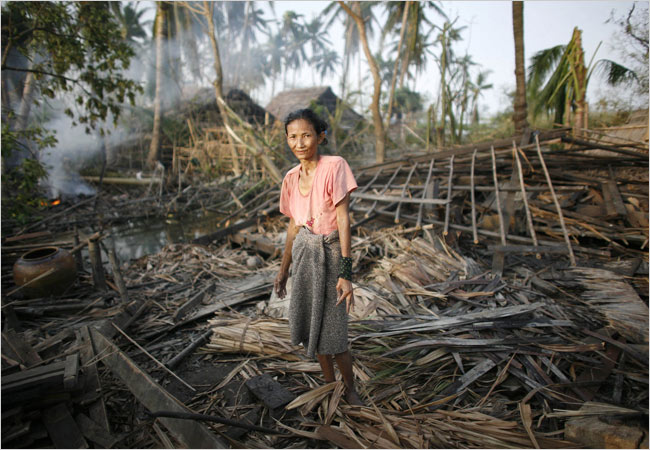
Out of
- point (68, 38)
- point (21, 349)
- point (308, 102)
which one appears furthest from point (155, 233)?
point (308, 102)

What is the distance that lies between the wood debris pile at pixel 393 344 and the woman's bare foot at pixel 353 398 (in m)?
0.06

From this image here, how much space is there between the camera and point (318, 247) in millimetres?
1899

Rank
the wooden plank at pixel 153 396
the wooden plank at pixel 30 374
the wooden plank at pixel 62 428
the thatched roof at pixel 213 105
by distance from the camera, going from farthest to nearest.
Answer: the thatched roof at pixel 213 105, the wooden plank at pixel 30 374, the wooden plank at pixel 62 428, the wooden plank at pixel 153 396

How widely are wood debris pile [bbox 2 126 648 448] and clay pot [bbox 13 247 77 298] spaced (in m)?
0.14

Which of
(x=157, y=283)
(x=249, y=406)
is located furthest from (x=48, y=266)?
(x=249, y=406)

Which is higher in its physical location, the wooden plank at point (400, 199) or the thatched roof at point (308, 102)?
the thatched roof at point (308, 102)

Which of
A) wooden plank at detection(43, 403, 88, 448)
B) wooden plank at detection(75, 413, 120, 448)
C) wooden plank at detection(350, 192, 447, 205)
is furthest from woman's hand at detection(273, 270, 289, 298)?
wooden plank at detection(350, 192, 447, 205)

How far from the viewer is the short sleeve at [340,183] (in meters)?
1.81

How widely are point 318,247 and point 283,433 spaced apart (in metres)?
1.17

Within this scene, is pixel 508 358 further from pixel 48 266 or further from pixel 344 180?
pixel 48 266

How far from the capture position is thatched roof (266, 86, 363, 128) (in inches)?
667

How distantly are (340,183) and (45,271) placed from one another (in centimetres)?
419

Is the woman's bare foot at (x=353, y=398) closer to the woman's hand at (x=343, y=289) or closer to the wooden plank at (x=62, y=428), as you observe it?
the woman's hand at (x=343, y=289)

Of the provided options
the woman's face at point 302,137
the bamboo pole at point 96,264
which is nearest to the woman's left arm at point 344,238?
the woman's face at point 302,137
